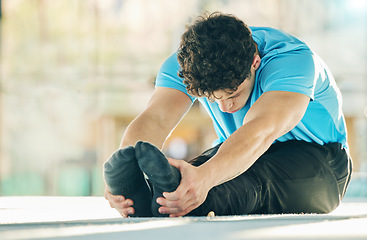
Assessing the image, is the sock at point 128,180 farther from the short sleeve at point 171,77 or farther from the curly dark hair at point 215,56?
the short sleeve at point 171,77

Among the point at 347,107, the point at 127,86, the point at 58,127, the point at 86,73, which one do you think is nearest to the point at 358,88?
the point at 347,107

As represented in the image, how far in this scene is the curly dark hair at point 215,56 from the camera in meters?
1.36

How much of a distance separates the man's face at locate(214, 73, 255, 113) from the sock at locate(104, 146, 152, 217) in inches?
Result: 13.7

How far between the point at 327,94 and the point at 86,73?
5.35 meters

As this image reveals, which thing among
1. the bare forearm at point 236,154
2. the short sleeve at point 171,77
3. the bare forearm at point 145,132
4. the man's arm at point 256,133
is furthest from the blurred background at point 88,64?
the bare forearm at point 236,154

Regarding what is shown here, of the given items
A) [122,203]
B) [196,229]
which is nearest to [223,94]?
[122,203]

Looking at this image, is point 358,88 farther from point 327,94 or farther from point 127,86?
point 327,94

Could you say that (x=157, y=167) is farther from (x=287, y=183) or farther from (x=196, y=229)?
(x=287, y=183)

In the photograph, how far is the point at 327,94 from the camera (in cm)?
158

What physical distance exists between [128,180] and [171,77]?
23.2 inches

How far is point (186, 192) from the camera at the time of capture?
112 cm

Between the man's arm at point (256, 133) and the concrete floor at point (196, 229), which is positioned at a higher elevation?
the man's arm at point (256, 133)

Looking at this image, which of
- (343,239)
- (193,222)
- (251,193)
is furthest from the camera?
(251,193)

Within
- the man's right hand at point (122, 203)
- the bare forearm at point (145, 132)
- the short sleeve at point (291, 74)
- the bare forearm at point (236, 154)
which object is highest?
the short sleeve at point (291, 74)
